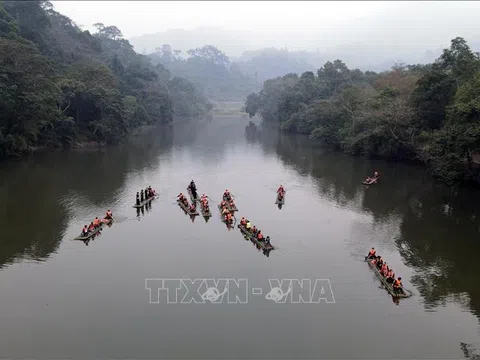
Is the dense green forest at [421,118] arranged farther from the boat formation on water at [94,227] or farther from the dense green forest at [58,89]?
the dense green forest at [58,89]

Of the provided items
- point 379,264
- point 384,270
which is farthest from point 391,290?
point 379,264

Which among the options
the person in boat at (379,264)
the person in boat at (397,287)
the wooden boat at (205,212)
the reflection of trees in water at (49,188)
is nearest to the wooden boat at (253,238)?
the wooden boat at (205,212)

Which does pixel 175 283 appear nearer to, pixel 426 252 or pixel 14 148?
pixel 426 252

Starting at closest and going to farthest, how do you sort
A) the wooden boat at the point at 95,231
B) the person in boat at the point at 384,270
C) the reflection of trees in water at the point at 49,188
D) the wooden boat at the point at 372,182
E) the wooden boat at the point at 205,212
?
the person in boat at the point at 384,270 → the reflection of trees in water at the point at 49,188 → the wooden boat at the point at 95,231 → the wooden boat at the point at 205,212 → the wooden boat at the point at 372,182

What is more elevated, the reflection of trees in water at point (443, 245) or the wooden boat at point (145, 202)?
the reflection of trees in water at point (443, 245)

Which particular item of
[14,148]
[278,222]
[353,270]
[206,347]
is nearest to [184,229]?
[278,222]

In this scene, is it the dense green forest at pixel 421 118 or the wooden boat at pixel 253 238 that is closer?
the wooden boat at pixel 253 238
